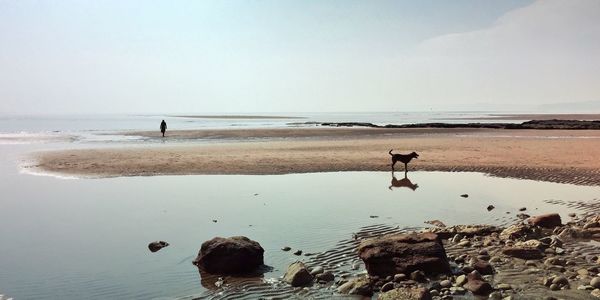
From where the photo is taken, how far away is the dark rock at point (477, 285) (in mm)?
7551

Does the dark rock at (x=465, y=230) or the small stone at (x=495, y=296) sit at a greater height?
the dark rock at (x=465, y=230)

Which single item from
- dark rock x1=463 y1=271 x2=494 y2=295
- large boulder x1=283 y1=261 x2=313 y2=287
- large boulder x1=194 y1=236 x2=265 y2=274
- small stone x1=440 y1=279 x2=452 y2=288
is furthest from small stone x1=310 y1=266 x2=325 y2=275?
dark rock x1=463 y1=271 x2=494 y2=295

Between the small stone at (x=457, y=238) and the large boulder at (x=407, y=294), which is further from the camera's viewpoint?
the small stone at (x=457, y=238)

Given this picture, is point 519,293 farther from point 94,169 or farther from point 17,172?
point 17,172

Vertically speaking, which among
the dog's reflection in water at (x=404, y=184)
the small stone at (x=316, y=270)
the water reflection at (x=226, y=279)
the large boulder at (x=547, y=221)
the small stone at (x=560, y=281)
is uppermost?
the large boulder at (x=547, y=221)

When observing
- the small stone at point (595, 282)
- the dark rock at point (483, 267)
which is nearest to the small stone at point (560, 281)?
the small stone at point (595, 282)

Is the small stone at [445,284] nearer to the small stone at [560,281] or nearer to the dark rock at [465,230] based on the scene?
the small stone at [560,281]

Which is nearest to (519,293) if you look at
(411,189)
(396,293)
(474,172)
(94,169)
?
(396,293)

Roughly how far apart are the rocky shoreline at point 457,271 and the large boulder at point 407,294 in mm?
15

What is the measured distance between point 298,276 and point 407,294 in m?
1.89

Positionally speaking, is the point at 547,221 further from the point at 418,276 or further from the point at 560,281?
the point at 418,276

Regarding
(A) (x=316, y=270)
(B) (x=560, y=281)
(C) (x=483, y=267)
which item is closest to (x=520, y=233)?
(C) (x=483, y=267)

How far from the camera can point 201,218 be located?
1327cm

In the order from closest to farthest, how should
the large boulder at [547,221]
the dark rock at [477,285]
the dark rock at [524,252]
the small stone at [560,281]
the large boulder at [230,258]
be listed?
the dark rock at [477,285], the small stone at [560,281], the large boulder at [230,258], the dark rock at [524,252], the large boulder at [547,221]
